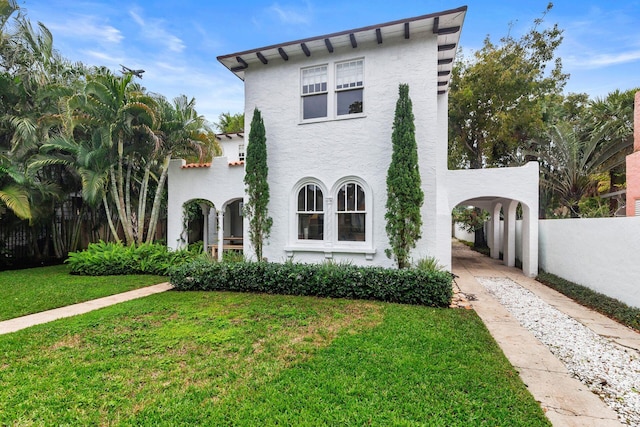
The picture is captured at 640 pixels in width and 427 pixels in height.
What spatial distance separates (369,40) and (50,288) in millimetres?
12299

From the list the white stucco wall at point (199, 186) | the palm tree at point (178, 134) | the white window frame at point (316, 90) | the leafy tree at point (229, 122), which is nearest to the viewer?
the white window frame at point (316, 90)

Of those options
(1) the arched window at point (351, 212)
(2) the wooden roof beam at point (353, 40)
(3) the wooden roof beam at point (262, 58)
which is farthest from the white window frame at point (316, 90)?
(1) the arched window at point (351, 212)

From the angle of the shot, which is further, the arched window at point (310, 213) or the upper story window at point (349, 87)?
the arched window at point (310, 213)

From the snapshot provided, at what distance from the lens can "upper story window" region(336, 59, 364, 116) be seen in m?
9.68

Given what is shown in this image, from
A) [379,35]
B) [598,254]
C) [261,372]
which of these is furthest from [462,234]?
[261,372]

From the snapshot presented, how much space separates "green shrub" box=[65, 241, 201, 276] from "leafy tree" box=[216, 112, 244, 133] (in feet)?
81.8

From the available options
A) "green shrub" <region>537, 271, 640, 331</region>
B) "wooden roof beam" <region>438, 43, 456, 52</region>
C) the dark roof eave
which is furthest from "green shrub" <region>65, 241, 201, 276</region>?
"green shrub" <region>537, 271, 640, 331</region>

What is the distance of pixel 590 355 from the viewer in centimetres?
524

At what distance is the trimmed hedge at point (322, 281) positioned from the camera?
7.69 m

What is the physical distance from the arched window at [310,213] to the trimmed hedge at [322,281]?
1.62m

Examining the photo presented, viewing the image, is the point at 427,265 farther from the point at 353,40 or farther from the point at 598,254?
the point at 353,40

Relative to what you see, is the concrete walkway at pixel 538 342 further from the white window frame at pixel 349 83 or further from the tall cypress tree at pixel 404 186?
the white window frame at pixel 349 83

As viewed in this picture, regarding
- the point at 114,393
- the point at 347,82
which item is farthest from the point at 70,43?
the point at 114,393

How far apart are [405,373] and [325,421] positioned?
1468 millimetres
